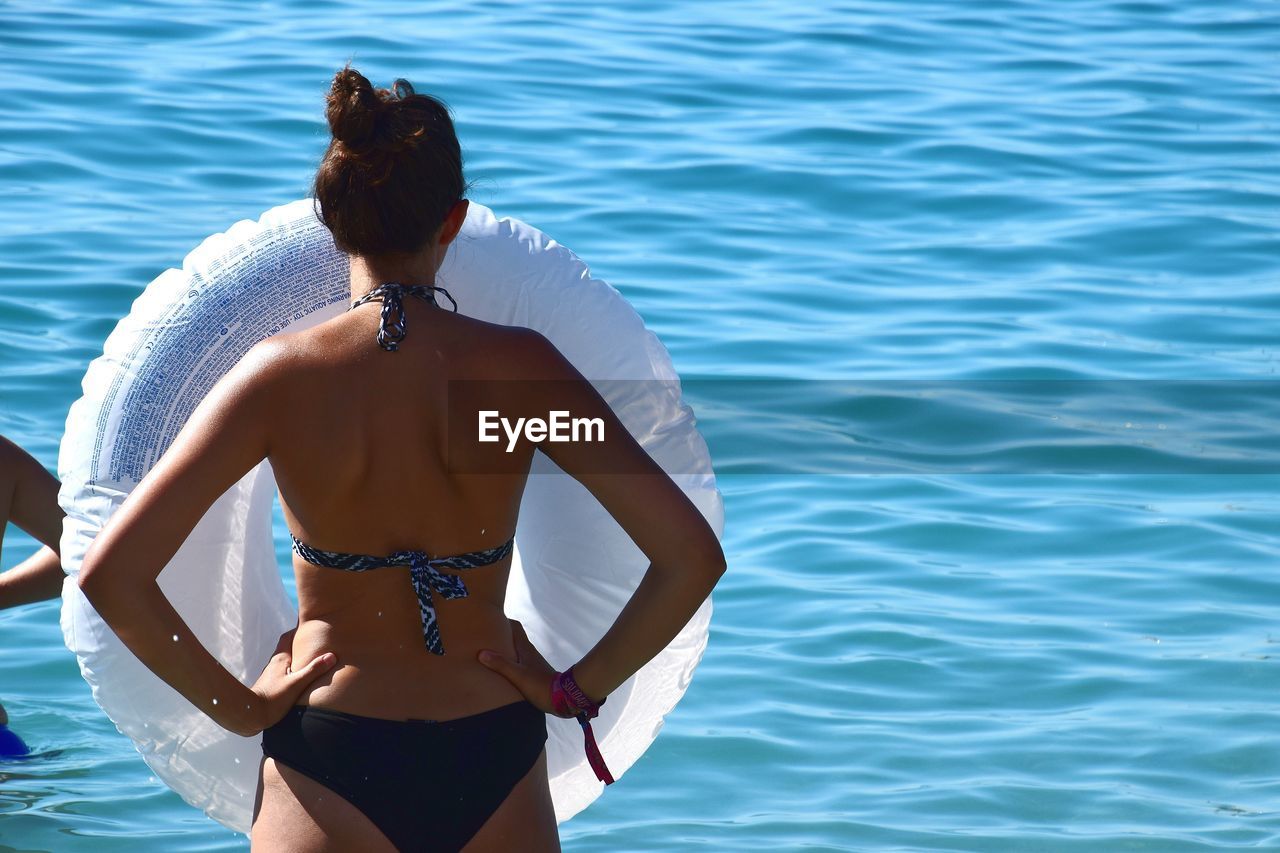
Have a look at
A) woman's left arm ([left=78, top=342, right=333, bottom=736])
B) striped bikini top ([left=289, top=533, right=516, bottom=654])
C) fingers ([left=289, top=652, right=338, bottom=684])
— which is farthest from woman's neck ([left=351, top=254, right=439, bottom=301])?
fingers ([left=289, top=652, right=338, bottom=684])

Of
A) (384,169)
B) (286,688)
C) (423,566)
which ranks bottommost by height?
(286,688)

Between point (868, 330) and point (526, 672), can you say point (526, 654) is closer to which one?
point (526, 672)

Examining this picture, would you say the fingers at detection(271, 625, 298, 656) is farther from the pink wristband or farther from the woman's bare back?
the pink wristband

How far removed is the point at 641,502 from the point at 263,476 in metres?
0.85

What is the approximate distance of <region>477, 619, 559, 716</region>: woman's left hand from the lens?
6.98 feet

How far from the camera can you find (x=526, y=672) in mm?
2146

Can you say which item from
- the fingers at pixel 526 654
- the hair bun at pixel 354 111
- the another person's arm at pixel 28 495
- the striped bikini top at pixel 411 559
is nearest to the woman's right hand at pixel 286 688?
the striped bikini top at pixel 411 559

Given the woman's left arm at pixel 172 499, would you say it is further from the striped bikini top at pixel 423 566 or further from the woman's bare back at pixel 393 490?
the striped bikini top at pixel 423 566

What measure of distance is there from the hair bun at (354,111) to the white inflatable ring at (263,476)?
56 centimetres

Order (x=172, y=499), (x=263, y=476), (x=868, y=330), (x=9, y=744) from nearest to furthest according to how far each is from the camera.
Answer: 1. (x=172, y=499)
2. (x=263, y=476)
3. (x=9, y=744)
4. (x=868, y=330)

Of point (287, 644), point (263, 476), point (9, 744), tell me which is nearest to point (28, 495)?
point (263, 476)

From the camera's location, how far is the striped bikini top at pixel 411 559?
6.44 ft

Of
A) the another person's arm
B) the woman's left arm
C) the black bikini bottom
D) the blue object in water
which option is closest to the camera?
the woman's left arm

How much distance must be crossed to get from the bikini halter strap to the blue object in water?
1.84 meters
